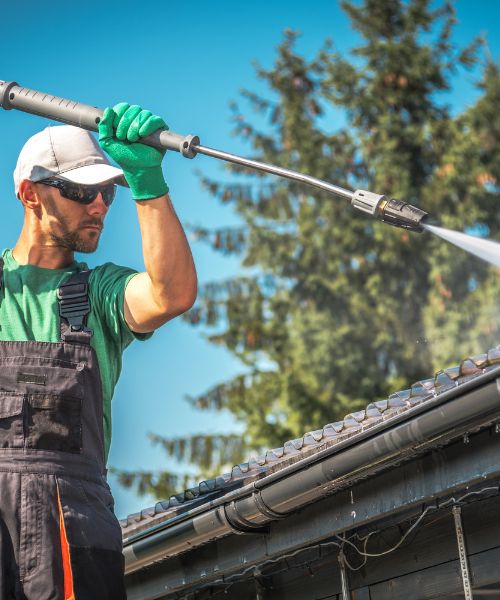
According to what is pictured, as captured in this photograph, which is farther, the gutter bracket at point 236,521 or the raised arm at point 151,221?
the gutter bracket at point 236,521

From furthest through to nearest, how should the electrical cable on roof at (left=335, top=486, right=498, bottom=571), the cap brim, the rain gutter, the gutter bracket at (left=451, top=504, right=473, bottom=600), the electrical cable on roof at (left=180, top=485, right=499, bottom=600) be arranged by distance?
1. the gutter bracket at (left=451, top=504, right=473, bottom=600)
2. the electrical cable on roof at (left=180, top=485, right=499, bottom=600)
3. the electrical cable on roof at (left=335, top=486, right=498, bottom=571)
4. the cap brim
5. the rain gutter

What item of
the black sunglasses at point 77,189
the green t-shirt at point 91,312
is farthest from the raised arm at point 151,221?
the black sunglasses at point 77,189

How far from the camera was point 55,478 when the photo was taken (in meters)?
2.78

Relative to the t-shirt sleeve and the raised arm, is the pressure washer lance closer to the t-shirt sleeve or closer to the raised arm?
the raised arm

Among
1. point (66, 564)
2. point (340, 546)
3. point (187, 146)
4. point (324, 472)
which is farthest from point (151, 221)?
point (340, 546)

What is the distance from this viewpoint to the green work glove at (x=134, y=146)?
9.23 ft

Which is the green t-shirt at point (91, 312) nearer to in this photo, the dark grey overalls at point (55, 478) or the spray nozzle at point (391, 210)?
the dark grey overalls at point (55, 478)

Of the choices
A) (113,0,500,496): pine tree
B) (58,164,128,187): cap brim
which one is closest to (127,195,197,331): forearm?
(58,164,128,187): cap brim

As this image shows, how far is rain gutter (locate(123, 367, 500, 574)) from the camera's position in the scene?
2925mm

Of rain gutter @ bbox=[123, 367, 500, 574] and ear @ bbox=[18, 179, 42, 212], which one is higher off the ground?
ear @ bbox=[18, 179, 42, 212]

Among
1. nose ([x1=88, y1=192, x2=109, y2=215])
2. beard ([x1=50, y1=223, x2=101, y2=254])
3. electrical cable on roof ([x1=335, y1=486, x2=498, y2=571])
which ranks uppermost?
nose ([x1=88, y1=192, x2=109, y2=215])

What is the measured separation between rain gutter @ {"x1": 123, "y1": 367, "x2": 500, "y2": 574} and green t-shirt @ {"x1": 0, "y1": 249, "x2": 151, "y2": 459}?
84cm

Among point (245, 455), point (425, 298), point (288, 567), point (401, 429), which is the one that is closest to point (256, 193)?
point (425, 298)

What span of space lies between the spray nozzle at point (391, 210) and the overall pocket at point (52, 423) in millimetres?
1029
